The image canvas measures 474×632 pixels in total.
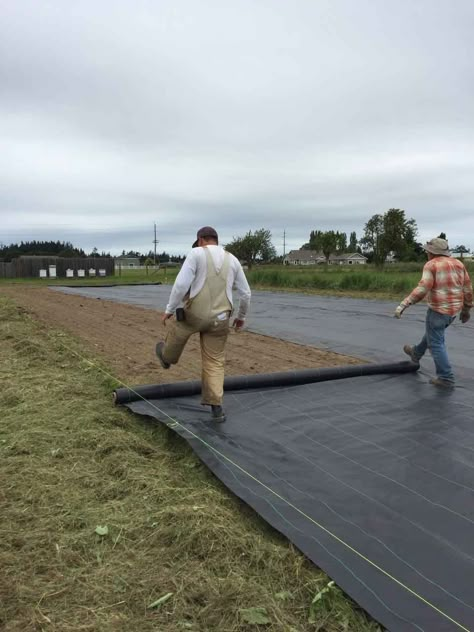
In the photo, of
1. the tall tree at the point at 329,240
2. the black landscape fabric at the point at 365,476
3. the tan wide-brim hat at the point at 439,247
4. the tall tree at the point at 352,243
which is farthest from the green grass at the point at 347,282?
the tall tree at the point at 352,243

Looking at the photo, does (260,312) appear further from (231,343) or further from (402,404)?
(402,404)

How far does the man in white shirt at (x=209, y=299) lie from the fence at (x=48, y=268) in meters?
37.1

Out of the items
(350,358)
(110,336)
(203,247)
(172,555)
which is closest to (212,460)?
(172,555)

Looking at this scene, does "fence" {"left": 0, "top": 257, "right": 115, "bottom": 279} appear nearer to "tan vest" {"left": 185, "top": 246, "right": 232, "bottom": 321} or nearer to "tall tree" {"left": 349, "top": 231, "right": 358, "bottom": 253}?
"tan vest" {"left": 185, "top": 246, "right": 232, "bottom": 321}

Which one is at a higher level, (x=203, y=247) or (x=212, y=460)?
(x=203, y=247)

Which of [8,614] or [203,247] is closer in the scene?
[8,614]

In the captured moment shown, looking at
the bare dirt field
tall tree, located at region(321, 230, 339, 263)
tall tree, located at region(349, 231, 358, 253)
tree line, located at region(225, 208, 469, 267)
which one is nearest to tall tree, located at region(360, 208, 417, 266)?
tree line, located at region(225, 208, 469, 267)

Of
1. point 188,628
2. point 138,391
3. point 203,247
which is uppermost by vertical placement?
point 203,247

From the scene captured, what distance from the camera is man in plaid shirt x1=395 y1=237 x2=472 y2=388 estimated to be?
4.67 meters

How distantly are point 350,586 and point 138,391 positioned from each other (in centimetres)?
259

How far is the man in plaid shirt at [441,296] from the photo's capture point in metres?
4.67

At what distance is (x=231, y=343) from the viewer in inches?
293

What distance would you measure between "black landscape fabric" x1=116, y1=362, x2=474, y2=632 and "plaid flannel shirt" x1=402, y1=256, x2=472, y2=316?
2.69 feet

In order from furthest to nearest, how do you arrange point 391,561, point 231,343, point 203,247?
1. point 231,343
2. point 203,247
3. point 391,561
